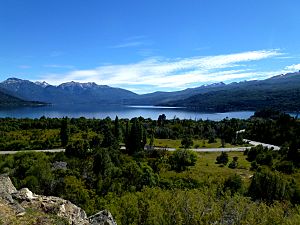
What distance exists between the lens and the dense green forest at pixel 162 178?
3175 cm

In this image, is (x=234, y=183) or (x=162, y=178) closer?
(x=234, y=183)

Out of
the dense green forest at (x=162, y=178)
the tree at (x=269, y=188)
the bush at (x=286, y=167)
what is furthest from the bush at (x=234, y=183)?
the bush at (x=286, y=167)

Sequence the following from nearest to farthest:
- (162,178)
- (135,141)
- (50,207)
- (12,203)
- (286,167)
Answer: (12,203)
(50,207)
(162,178)
(286,167)
(135,141)

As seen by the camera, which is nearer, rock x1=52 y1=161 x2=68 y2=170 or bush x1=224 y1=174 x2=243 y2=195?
bush x1=224 y1=174 x2=243 y2=195

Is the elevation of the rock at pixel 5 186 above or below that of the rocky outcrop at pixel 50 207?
above

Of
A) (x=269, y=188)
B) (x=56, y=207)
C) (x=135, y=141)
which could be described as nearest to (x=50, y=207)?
(x=56, y=207)

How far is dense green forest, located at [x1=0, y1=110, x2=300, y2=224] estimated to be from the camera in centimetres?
3175

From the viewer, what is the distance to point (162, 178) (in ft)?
238

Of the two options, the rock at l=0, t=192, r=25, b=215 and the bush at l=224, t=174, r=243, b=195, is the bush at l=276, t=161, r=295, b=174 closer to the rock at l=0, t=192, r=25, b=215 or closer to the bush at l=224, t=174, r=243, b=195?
the bush at l=224, t=174, r=243, b=195

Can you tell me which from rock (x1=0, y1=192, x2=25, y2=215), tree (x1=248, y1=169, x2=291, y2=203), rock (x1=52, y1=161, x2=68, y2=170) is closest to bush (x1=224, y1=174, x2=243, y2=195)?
tree (x1=248, y1=169, x2=291, y2=203)

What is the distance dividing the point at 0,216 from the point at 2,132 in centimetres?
11664

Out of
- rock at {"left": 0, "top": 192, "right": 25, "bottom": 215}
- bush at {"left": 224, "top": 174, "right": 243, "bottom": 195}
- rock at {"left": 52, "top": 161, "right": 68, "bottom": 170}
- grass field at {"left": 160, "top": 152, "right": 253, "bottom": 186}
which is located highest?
rock at {"left": 0, "top": 192, "right": 25, "bottom": 215}

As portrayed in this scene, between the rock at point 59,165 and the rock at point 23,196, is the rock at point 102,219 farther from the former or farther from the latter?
the rock at point 59,165

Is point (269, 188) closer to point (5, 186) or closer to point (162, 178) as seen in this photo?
point (162, 178)
